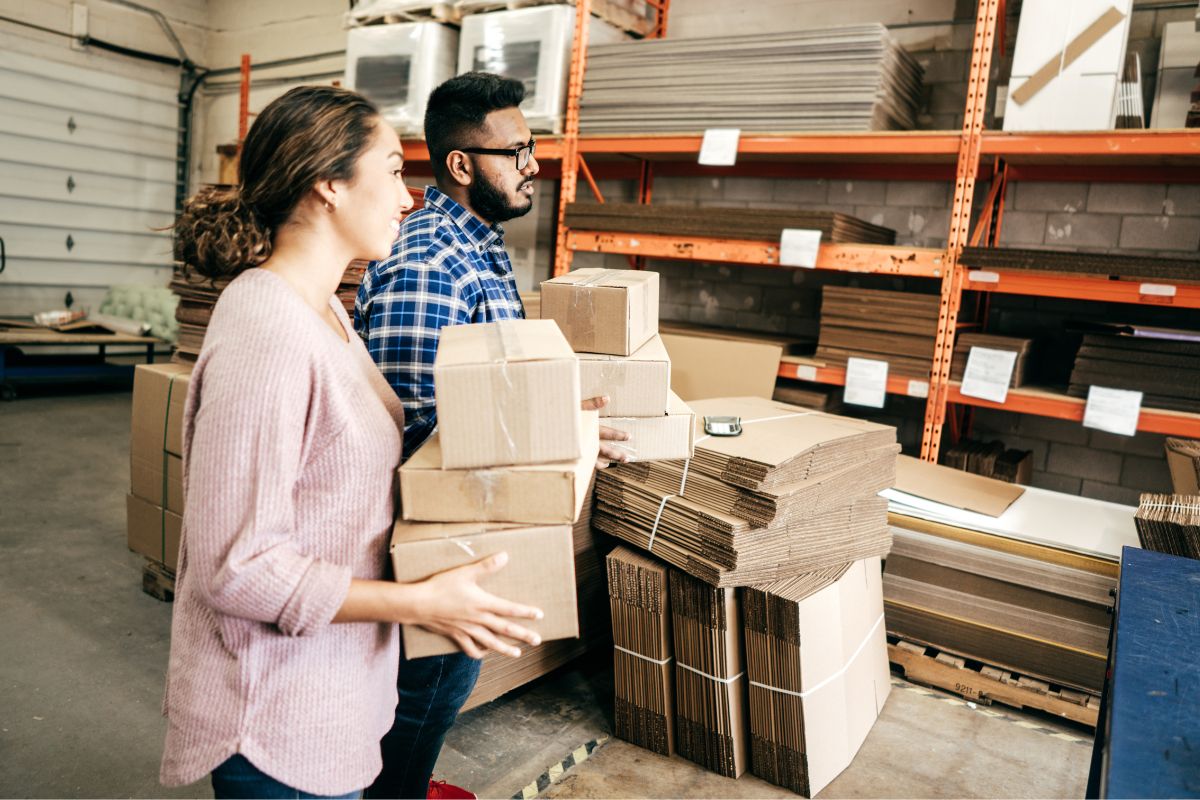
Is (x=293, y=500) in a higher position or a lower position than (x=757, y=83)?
lower

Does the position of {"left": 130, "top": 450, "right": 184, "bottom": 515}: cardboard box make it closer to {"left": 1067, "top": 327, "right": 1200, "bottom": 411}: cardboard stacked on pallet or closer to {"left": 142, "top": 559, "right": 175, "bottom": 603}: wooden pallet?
{"left": 142, "top": 559, "right": 175, "bottom": 603}: wooden pallet

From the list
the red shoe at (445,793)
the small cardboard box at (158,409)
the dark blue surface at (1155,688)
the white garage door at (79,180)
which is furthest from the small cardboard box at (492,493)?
the white garage door at (79,180)

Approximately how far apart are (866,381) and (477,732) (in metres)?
2.12

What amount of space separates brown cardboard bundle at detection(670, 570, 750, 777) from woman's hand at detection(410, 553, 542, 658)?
128cm

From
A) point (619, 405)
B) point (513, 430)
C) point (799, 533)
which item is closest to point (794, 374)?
point (799, 533)

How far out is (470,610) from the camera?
120 centimetres

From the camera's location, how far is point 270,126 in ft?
3.96

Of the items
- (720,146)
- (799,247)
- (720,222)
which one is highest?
(720,146)

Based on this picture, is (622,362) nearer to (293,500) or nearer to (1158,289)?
(293,500)

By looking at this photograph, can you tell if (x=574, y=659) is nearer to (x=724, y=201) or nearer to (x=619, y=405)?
(x=619, y=405)

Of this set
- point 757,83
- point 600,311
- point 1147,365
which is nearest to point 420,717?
point 600,311

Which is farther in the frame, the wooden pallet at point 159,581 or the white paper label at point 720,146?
the white paper label at point 720,146

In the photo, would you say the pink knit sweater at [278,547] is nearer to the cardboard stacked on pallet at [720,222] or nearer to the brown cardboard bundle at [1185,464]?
the brown cardboard bundle at [1185,464]

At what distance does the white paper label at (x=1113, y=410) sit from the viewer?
3076mm
